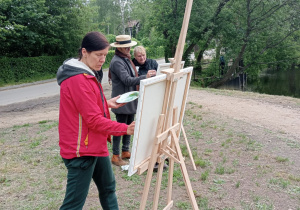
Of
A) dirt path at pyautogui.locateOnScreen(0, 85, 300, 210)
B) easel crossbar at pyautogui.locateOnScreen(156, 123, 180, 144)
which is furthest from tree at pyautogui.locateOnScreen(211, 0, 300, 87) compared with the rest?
easel crossbar at pyautogui.locateOnScreen(156, 123, 180, 144)

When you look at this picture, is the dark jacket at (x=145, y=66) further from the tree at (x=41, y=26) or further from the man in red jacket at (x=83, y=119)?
the tree at (x=41, y=26)

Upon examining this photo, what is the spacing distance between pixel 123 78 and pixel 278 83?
23.2m

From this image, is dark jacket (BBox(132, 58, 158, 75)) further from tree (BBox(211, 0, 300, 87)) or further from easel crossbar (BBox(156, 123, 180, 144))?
tree (BBox(211, 0, 300, 87))

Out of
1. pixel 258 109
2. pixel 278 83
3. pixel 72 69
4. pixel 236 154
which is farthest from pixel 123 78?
pixel 278 83

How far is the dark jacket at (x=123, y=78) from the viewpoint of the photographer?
12.3 ft

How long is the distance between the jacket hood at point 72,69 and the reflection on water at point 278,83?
19676 mm

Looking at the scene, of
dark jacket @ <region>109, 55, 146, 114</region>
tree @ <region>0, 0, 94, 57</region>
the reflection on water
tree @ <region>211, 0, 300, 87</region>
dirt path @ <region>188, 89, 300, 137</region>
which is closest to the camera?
dark jacket @ <region>109, 55, 146, 114</region>

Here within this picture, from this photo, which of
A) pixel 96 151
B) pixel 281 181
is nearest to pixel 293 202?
pixel 281 181

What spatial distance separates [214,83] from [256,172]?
14.7 metres

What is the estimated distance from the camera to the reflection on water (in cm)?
2097

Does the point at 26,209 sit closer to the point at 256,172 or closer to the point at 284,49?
the point at 256,172

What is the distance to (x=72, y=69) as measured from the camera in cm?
205

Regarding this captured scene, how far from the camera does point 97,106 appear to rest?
207 cm

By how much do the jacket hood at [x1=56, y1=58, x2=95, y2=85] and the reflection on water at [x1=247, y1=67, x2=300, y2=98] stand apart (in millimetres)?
19676
